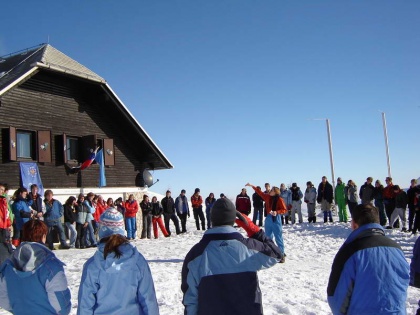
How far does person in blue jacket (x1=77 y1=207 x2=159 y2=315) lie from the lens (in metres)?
3.18

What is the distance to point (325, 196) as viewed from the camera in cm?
1698

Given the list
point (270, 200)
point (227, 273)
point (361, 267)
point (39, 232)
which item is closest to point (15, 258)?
point (39, 232)

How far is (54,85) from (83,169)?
3.28 m

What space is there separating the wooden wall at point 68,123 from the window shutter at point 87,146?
370 millimetres

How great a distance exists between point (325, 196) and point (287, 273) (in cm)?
961

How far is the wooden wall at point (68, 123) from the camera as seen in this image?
13602 millimetres

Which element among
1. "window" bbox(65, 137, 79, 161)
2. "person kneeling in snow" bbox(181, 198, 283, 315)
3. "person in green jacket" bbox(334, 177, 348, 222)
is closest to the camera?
"person kneeling in snow" bbox(181, 198, 283, 315)

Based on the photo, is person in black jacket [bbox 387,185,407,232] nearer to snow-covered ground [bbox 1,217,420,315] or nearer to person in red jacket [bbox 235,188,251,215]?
snow-covered ground [bbox 1,217,420,315]

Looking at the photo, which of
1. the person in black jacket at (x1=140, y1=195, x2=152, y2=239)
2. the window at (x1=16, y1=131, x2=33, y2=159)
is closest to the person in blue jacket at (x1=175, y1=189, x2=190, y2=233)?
the person in black jacket at (x1=140, y1=195, x2=152, y2=239)

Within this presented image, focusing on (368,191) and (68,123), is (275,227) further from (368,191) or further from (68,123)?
(68,123)

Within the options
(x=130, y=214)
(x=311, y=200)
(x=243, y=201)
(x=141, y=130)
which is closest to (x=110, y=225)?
(x=130, y=214)

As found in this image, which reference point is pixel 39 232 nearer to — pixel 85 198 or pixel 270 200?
pixel 270 200

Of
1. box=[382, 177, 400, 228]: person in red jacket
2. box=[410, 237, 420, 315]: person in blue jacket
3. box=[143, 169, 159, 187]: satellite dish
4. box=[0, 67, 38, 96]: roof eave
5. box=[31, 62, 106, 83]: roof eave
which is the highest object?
box=[31, 62, 106, 83]: roof eave

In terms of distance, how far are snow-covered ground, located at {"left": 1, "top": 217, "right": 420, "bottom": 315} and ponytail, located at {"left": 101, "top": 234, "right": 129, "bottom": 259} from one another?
8.84 ft
